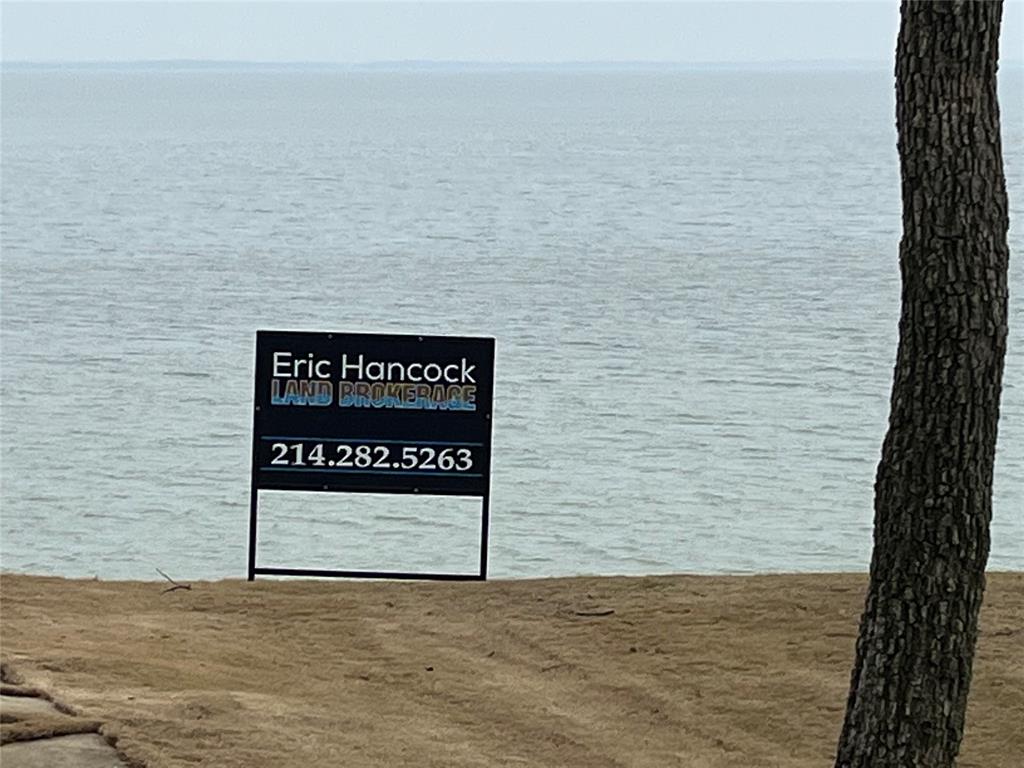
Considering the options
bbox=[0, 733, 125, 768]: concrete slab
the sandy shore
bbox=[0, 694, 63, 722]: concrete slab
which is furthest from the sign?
bbox=[0, 733, 125, 768]: concrete slab

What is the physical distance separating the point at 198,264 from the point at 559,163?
48.5 metres

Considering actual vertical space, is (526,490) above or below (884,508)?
below

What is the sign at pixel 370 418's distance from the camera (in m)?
10.1

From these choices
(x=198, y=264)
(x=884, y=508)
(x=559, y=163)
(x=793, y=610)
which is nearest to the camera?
(x=884, y=508)

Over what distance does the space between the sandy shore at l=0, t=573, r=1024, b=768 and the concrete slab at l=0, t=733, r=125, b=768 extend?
2.6 inches

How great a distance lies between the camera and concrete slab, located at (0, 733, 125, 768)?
20.1 ft

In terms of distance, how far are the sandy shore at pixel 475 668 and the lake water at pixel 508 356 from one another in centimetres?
521

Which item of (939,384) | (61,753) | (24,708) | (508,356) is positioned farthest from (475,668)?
(508,356)

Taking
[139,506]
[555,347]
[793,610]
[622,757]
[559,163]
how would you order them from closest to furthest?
[622,757]
[793,610]
[139,506]
[555,347]
[559,163]

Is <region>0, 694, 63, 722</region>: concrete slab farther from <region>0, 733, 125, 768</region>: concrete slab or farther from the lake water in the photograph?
the lake water

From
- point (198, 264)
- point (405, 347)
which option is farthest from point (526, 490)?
point (198, 264)

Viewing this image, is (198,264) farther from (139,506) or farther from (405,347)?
(405,347)

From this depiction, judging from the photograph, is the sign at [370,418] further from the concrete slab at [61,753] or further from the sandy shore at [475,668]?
the concrete slab at [61,753]

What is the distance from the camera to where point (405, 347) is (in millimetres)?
10086
